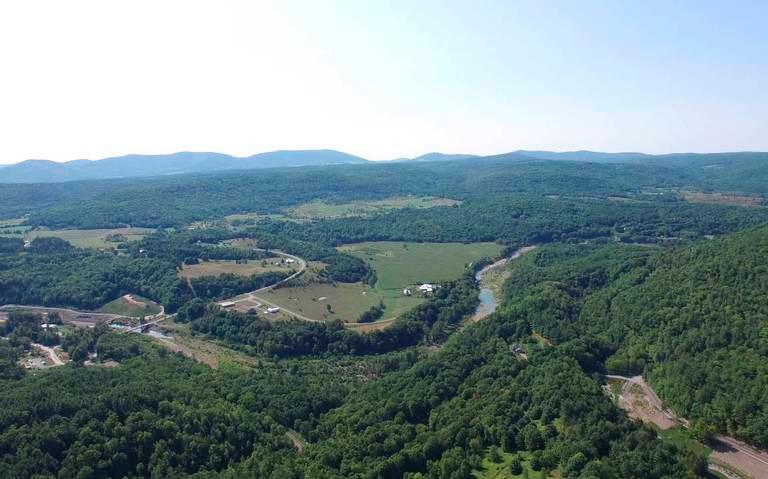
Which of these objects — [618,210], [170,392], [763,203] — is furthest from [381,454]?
[763,203]

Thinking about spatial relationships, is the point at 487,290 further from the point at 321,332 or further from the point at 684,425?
the point at 684,425

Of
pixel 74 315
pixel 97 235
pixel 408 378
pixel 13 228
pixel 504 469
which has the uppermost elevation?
pixel 504 469

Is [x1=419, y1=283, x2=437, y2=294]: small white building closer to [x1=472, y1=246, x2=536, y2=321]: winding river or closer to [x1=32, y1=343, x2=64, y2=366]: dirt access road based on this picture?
[x1=472, y1=246, x2=536, y2=321]: winding river

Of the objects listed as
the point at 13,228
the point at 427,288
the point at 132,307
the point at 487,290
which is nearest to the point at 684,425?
the point at 487,290

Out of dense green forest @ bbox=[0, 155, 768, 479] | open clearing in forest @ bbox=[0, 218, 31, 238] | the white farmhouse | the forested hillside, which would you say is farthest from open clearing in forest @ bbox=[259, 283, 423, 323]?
open clearing in forest @ bbox=[0, 218, 31, 238]

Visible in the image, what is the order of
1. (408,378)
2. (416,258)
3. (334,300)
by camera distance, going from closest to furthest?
1. (408,378)
2. (334,300)
3. (416,258)

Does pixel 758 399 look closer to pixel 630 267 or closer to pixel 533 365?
pixel 533 365

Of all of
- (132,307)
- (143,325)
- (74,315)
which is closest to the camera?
(143,325)

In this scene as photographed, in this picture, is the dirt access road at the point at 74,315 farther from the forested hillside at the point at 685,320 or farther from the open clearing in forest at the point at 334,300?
the forested hillside at the point at 685,320
